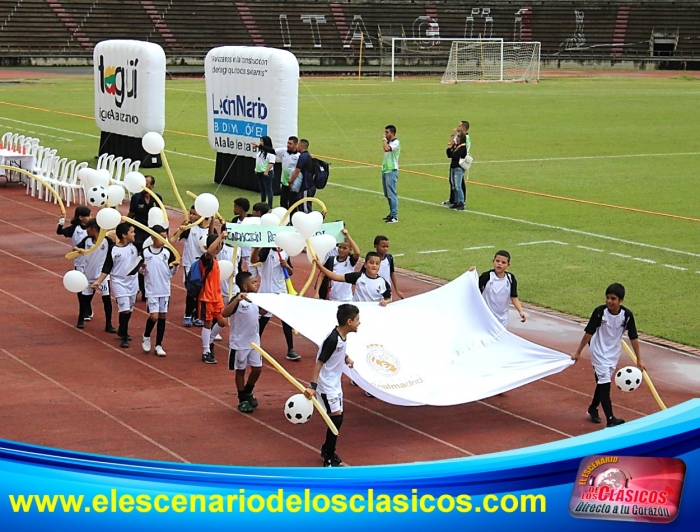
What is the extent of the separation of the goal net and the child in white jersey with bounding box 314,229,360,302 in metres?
52.1

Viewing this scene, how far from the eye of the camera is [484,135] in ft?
123

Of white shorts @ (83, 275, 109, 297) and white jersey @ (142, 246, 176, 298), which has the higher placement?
white jersey @ (142, 246, 176, 298)

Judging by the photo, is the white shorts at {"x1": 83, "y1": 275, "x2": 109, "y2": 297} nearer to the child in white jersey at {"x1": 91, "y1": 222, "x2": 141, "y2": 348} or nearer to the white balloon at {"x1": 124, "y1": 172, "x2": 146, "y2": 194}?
the child in white jersey at {"x1": 91, "y1": 222, "x2": 141, "y2": 348}

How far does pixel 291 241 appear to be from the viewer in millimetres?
12383

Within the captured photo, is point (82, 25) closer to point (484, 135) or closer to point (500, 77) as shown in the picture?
point (500, 77)

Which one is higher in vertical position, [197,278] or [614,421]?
[197,278]

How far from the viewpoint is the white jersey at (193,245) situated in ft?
49.5

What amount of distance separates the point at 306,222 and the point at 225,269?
6.00 feet

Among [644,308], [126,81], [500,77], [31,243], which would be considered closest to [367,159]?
[126,81]

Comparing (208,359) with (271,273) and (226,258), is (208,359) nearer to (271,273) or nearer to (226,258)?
(271,273)

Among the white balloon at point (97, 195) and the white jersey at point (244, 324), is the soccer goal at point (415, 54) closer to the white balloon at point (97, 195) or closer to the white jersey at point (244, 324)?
the white balloon at point (97, 195)

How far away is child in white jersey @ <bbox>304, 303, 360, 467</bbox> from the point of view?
995 cm

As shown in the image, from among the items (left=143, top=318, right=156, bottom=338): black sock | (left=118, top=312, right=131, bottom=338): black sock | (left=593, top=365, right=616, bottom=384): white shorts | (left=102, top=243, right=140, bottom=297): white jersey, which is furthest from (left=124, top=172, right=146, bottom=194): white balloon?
(left=593, top=365, right=616, bottom=384): white shorts

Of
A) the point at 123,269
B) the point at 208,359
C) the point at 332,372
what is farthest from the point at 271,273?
the point at 332,372
